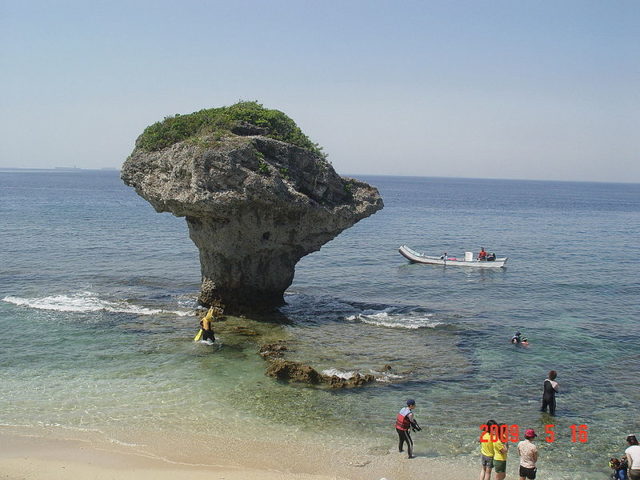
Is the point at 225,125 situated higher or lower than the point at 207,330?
higher

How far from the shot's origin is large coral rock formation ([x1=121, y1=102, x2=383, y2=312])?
89.6ft

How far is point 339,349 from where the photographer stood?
25766 mm

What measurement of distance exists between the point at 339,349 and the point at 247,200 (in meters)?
8.04

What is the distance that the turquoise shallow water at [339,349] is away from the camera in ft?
60.5

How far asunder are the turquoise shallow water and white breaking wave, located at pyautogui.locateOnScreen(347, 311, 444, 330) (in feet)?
0.38

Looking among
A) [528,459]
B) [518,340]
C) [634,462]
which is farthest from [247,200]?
[634,462]

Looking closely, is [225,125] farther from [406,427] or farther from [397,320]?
[406,427]

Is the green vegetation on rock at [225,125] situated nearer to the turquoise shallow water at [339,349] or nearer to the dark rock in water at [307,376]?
the turquoise shallow water at [339,349]

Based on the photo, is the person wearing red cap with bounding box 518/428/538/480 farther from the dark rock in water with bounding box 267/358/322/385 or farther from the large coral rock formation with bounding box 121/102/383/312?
the large coral rock formation with bounding box 121/102/383/312

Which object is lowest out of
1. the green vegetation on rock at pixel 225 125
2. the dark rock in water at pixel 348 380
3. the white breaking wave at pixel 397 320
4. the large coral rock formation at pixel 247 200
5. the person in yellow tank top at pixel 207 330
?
the dark rock in water at pixel 348 380

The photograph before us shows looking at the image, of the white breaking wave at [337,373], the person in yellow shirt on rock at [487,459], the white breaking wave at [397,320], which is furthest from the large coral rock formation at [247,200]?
the person in yellow shirt on rock at [487,459]

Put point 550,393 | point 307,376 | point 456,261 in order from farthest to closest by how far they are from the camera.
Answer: point 456,261 < point 307,376 < point 550,393

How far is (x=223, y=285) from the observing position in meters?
31.2

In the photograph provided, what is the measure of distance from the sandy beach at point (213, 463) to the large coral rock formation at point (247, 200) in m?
13.5
